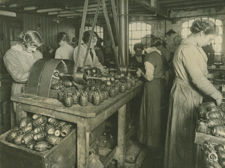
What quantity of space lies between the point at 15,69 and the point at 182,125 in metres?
2.61

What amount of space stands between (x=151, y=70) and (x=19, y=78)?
2.28 metres

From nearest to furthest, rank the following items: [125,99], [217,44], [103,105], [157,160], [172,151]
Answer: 1. [103,105]
2. [172,151]
3. [125,99]
4. [157,160]
5. [217,44]

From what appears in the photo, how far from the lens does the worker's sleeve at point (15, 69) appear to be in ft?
9.73

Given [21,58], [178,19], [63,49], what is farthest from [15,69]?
[178,19]

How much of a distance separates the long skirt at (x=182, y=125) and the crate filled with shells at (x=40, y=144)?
1420mm

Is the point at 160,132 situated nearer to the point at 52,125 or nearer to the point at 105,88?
the point at 105,88

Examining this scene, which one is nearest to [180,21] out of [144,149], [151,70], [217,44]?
[217,44]

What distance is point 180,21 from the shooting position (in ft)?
31.8

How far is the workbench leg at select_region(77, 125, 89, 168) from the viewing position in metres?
2.21

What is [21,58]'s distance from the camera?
10.2 feet

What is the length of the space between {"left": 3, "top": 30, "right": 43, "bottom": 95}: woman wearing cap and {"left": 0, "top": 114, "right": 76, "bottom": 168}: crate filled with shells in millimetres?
784

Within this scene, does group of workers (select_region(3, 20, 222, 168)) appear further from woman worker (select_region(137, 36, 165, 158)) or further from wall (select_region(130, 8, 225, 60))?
wall (select_region(130, 8, 225, 60))

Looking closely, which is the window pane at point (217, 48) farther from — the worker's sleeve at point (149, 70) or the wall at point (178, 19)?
the worker's sleeve at point (149, 70)

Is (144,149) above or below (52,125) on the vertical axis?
below
